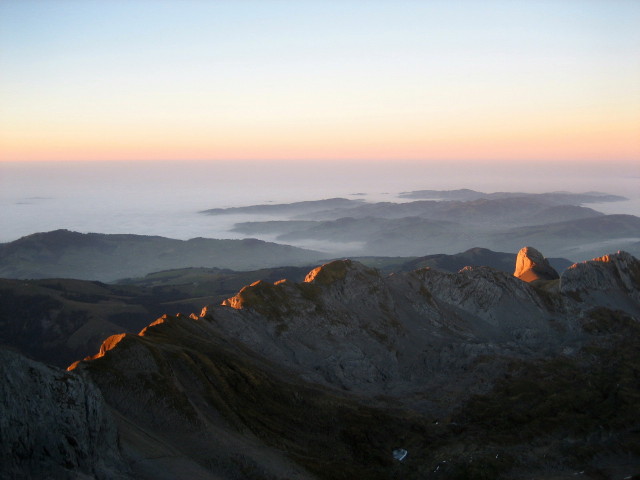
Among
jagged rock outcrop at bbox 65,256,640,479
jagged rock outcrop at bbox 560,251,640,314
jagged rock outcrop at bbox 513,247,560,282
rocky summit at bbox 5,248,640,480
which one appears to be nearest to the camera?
rocky summit at bbox 5,248,640,480

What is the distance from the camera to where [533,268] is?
423 ft

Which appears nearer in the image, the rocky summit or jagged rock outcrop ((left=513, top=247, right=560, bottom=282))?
the rocky summit

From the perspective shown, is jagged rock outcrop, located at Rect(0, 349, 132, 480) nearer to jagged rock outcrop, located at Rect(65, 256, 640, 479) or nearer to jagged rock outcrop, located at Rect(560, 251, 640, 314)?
jagged rock outcrop, located at Rect(65, 256, 640, 479)

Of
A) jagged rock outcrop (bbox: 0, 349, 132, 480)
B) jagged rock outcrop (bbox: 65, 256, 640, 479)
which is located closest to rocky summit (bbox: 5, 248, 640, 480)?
jagged rock outcrop (bbox: 65, 256, 640, 479)

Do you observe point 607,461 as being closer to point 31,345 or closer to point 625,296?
point 625,296

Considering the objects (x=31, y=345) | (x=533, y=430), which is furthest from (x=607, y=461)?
(x=31, y=345)

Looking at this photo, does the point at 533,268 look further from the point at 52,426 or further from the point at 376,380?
the point at 52,426

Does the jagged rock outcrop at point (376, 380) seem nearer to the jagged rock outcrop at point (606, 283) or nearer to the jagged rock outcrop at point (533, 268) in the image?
the jagged rock outcrop at point (606, 283)

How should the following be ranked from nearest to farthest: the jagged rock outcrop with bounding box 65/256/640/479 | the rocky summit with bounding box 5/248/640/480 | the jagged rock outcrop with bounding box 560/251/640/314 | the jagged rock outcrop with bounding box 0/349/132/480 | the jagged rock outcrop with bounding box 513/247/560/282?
the jagged rock outcrop with bounding box 0/349/132/480, the rocky summit with bounding box 5/248/640/480, the jagged rock outcrop with bounding box 65/256/640/479, the jagged rock outcrop with bounding box 560/251/640/314, the jagged rock outcrop with bounding box 513/247/560/282

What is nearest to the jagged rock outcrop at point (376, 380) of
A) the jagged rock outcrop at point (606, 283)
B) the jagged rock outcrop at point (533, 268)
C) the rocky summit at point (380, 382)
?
the rocky summit at point (380, 382)

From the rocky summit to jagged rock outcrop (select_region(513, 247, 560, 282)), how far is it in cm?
2263

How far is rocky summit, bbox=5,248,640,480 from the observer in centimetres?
4428

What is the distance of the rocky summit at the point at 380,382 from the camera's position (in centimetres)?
4428

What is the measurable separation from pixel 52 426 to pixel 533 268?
384 ft
